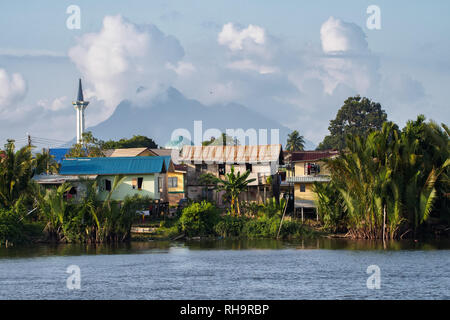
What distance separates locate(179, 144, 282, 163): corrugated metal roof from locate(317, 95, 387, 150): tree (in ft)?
120

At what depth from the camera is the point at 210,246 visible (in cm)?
3709

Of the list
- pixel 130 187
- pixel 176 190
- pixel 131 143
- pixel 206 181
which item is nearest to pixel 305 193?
pixel 206 181

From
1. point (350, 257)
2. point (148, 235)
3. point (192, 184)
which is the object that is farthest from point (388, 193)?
point (192, 184)

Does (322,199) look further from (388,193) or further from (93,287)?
(93,287)

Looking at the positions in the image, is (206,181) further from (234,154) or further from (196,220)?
(196,220)

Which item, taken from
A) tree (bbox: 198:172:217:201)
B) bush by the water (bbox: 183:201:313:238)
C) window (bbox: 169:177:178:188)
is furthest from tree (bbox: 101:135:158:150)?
bush by the water (bbox: 183:201:313:238)

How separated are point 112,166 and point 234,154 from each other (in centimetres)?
967

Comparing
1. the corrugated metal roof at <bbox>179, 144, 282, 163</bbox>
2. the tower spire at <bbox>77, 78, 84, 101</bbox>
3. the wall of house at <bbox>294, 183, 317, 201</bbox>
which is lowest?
the wall of house at <bbox>294, 183, 317, 201</bbox>

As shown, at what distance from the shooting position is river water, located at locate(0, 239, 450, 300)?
2428 centimetres

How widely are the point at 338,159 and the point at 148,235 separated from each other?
11734mm

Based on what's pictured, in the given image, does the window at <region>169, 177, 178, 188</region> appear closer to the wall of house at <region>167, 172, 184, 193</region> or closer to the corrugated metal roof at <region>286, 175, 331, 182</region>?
the wall of house at <region>167, 172, 184, 193</region>

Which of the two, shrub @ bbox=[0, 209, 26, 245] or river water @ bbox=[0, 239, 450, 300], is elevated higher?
shrub @ bbox=[0, 209, 26, 245]
